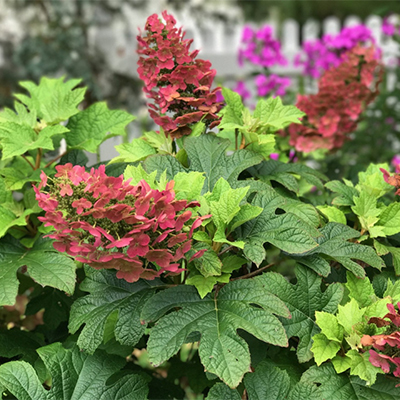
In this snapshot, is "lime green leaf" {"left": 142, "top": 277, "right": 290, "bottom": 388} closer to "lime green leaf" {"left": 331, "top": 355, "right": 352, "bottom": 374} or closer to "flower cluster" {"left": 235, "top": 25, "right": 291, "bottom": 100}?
"lime green leaf" {"left": 331, "top": 355, "right": 352, "bottom": 374}

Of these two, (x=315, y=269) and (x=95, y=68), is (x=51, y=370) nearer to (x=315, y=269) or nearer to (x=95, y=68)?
(x=315, y=269)

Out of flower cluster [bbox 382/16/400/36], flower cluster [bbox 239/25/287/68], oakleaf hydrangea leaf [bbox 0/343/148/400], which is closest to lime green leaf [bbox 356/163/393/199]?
oakleaf hydrangea leaf [bbox 0/343/148/400]

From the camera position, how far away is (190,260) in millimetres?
904

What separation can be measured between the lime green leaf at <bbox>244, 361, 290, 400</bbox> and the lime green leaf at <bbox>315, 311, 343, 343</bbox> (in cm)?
11

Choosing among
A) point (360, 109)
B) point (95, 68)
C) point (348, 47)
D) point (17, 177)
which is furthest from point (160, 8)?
point (17, 177)

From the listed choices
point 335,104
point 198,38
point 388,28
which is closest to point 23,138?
point 335,104

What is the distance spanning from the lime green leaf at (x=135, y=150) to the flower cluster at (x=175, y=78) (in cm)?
6

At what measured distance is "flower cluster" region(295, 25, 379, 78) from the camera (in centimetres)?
269

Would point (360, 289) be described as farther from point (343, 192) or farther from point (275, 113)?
point (275, 113)

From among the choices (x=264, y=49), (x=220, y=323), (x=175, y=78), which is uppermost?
(x=175, y=78)

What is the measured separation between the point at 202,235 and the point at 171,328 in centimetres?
18

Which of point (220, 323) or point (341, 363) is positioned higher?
point (220, 323)

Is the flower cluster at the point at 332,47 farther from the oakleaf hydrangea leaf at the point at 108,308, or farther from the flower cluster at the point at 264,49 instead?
the oakleaf hydrangea leaf at the point at 108,308

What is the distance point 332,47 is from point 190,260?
2.44 metres
